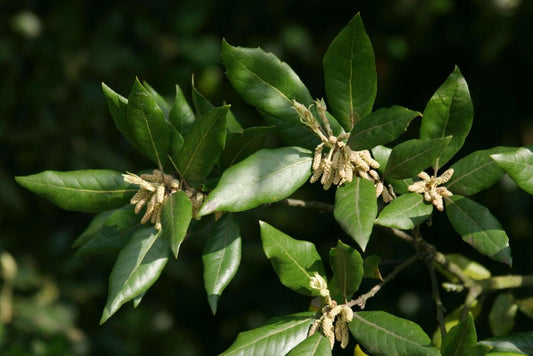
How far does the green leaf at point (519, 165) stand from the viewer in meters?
1.17

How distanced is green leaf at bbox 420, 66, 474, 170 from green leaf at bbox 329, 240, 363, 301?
11.9 inches

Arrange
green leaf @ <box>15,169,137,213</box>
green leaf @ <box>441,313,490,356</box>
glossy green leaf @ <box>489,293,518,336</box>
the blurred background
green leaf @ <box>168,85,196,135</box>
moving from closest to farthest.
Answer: green leaf @ <box>441,313,490,356</box>
green leaf @ <box>15,169,137,213</box>
green leaf @ <box>168,85,196,135</box>
glossy green leaf @ <box>489,293,518,336</box>
the blurred background

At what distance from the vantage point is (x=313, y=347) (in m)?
1.18

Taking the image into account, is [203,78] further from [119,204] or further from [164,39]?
[119,204]

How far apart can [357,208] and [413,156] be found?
0.16 m

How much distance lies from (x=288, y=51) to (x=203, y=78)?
0.48m

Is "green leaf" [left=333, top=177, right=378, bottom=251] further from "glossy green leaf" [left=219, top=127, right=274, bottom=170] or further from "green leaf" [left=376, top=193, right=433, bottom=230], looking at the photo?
"glossy green leaf" [left=219, top=127, right=274, bottom=170]

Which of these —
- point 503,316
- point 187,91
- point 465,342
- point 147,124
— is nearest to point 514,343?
point 465,342

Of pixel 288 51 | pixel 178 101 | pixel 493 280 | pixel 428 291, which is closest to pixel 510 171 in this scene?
pixel 493 280

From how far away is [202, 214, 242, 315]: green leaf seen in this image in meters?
1.27

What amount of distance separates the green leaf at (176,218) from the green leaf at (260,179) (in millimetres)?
62

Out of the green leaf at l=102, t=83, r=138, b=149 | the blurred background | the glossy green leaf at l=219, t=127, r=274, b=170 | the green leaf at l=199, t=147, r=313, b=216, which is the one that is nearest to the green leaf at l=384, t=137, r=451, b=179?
the green leaf at l=199, t=147, r=313, b=216

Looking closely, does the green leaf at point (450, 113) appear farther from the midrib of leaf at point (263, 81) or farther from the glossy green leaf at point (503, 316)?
the glossy green leaf at point (503, 316)

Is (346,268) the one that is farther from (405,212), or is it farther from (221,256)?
(221,256)
